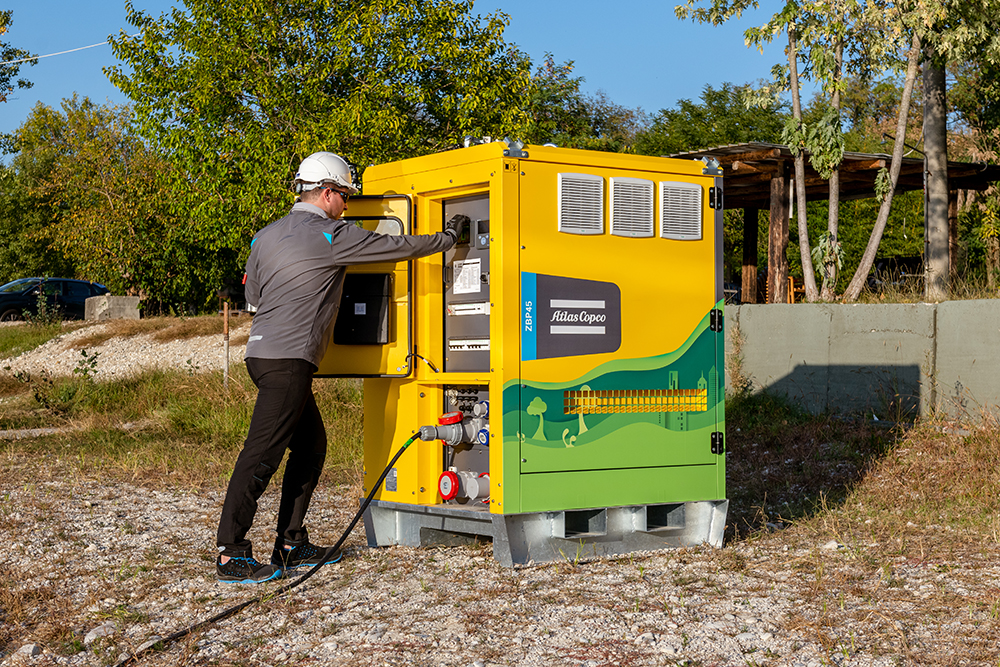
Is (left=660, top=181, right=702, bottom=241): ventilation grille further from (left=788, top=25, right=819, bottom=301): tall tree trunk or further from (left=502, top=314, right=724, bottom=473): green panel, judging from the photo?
(left=788, top=25, right=819, bottom=301): tall tree trunk

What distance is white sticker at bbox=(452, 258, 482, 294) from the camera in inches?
230

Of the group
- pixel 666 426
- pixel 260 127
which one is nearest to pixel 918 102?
pixel 260 127

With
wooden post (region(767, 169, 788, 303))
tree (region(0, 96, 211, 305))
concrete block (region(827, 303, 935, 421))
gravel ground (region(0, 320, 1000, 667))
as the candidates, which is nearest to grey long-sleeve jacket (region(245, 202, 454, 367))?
gravel ground (region(0, 320, 1000, 667))

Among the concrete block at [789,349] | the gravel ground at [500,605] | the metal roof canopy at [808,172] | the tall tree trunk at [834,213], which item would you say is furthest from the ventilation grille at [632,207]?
the tall tree trunk at [834,213]

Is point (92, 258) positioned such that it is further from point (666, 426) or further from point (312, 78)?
point (666, 426)

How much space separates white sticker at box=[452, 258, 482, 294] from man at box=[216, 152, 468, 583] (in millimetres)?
259

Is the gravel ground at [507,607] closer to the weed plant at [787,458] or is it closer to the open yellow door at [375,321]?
the weed plant at [787,458]

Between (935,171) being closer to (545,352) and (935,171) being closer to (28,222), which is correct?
(545,352)

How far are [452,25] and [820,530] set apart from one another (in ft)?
43.7

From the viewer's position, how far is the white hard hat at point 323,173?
552 cm

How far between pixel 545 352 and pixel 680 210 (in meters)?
1.22

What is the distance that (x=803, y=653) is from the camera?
398cm

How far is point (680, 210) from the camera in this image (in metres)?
5.96

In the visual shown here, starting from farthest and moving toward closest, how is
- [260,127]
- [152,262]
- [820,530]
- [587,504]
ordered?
[152,262], [260,127], [820,530], [587,504]
